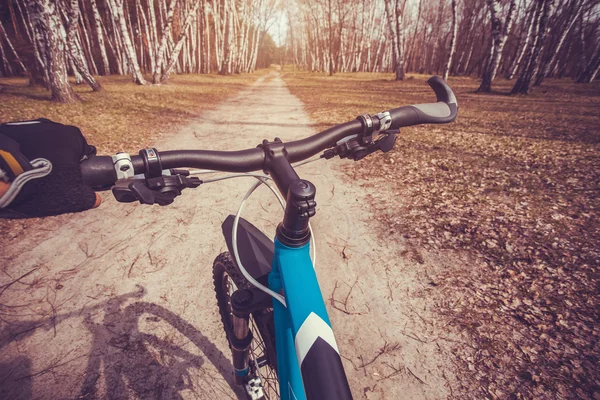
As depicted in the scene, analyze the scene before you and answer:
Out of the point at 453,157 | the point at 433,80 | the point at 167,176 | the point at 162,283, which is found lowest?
the point at 162,283

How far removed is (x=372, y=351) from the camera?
8.50 ft

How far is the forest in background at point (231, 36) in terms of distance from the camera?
39.4 ft

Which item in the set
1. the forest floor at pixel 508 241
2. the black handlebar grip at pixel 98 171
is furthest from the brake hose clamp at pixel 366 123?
the forest floor at pixel 508 241

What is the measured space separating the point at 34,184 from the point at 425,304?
3466 mm

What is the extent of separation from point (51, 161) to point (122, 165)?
7.7 inches

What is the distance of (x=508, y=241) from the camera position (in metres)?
3.93

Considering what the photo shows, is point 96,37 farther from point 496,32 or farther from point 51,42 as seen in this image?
point 496,32

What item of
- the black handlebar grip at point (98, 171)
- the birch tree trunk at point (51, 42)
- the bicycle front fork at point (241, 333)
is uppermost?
the birch tree trunk at point (51, 42)

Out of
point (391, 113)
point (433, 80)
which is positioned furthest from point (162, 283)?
point (433, 80)

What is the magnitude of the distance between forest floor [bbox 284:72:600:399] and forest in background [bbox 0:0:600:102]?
1101 cm

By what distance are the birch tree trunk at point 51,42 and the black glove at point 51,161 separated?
38.3 ft

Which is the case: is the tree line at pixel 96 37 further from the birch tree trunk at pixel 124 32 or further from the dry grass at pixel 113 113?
the dry grass at pixel 113 113

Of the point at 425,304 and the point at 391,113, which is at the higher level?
the point at 391,113

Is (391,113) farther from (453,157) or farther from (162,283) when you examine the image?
(453,157)
